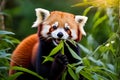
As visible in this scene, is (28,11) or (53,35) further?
(28,11)

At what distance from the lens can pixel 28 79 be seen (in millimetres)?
4668

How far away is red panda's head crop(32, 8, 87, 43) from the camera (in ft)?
14.1

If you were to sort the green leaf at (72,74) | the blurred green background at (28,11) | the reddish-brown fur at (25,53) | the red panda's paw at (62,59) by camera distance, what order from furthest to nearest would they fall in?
the blurred green background at (28,11) < the reddish-brown fur at (25,53) < the red panda's paw at (62,59) < the green leaf at (72,74)

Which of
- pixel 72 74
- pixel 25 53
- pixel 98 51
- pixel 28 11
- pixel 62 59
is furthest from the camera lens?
pixel 28 11

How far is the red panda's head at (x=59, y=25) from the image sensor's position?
430 cm

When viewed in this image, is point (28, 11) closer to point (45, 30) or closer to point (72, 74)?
point (45, 30)

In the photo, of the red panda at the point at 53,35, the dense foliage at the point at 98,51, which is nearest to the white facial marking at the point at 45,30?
the red panda at the point at 53,35

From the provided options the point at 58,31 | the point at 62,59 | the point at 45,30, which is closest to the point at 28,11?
the point at 45,30

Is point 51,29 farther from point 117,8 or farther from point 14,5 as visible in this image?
point 14,5

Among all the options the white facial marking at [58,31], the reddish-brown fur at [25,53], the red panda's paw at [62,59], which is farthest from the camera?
the reddish-brown fur at [25,53]

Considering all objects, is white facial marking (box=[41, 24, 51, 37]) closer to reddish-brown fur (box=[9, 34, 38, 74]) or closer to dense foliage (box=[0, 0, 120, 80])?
dense foliage (box=[0, 0, 120, 80])

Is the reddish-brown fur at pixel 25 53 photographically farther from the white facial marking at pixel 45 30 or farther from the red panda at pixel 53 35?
the white facial marking at pixel 45 30

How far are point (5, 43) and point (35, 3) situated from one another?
3.45 meters

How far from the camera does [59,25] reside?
171 inches
